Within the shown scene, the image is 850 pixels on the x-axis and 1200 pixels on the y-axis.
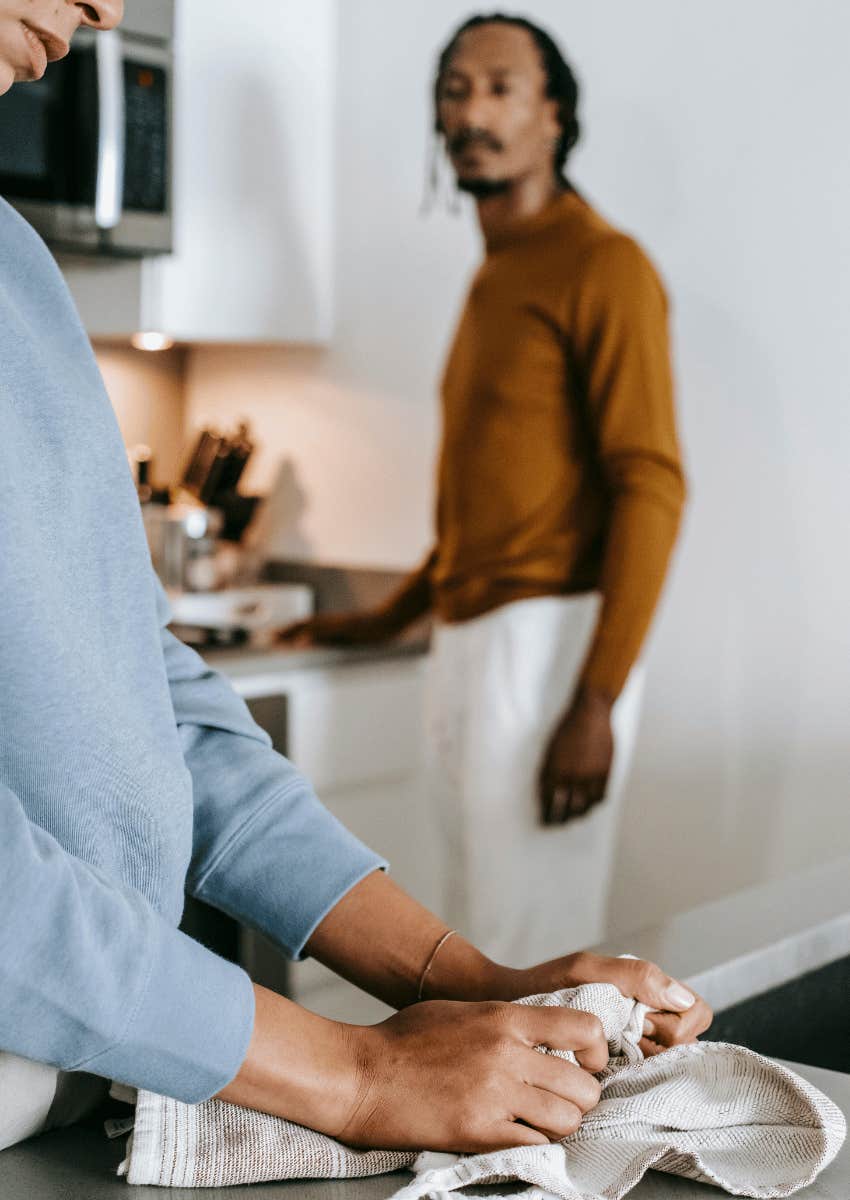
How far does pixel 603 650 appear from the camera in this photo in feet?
6.35

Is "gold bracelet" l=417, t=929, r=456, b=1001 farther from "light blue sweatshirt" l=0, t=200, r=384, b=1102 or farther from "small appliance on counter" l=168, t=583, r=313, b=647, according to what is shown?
"small appliance on counter" l=168, t=583, r=313, b=647

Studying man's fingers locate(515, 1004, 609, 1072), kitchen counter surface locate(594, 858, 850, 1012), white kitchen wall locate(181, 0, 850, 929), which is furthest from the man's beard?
man's fingers locate(515, 1004, 609, 1072)

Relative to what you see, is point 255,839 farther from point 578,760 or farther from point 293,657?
point 293,657

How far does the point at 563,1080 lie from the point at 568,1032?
0.11 ft

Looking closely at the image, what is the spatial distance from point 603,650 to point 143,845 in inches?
50.0

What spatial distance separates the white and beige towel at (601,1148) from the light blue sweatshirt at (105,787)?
28mm

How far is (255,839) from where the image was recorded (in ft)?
2.78

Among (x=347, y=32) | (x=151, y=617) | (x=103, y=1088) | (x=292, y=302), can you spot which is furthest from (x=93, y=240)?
(x=103, y=1088)

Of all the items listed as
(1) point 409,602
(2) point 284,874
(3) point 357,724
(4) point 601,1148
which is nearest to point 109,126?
(1) point 409,602

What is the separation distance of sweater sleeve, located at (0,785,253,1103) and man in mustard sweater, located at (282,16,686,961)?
1333 millimetres

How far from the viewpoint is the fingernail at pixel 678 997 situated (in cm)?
79

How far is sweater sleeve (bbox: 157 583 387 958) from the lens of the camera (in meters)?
0.85

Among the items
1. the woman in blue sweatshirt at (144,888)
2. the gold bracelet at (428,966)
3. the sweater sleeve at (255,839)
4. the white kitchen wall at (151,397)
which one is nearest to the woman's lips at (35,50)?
the woman in blue sweatshirt at (144,888)

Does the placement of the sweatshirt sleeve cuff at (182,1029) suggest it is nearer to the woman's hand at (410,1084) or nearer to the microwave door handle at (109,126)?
the woman's hand at (410,1084)
